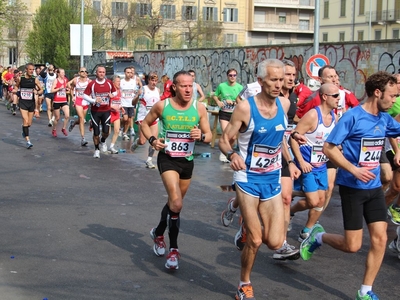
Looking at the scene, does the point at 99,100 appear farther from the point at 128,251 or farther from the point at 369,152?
the point at 369,152

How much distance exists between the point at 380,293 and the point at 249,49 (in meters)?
18.9

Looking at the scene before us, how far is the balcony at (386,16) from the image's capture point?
223 ft

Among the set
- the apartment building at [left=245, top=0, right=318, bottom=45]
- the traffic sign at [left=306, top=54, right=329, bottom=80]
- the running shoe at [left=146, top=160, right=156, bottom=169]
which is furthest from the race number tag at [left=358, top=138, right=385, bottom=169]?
the apartment building at [left=245, top=0, right=318, bottom=45]

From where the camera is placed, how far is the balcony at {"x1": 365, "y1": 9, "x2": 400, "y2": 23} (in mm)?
68006

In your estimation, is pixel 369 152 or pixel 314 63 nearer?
pixel 369 152

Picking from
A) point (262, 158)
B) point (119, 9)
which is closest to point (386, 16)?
point (119, 9)

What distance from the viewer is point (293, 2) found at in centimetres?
9244

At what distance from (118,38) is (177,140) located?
64.0 m

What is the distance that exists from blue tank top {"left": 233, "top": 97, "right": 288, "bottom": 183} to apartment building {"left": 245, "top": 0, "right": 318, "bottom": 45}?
282 ft

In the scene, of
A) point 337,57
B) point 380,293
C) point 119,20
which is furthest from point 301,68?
point 119,20

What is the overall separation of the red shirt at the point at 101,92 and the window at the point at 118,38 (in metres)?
51.5

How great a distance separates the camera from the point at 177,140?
7.27 meters

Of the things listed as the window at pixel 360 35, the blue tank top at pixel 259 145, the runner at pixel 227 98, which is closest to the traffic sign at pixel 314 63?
the runner at pixel 227 98

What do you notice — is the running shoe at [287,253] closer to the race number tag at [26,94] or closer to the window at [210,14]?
the race number tag at [26,94]
